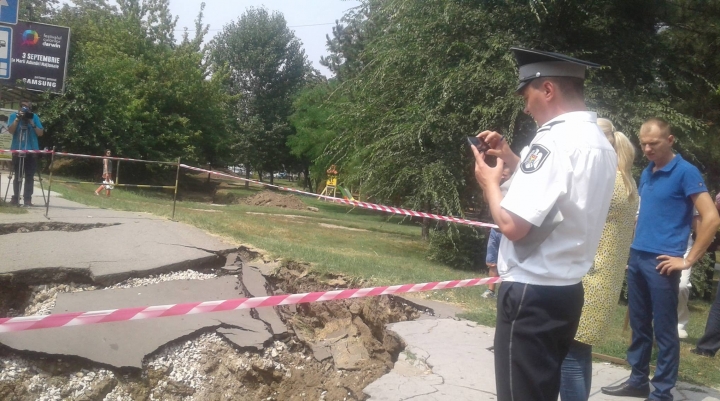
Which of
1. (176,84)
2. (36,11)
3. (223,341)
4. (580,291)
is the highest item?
(36,11)

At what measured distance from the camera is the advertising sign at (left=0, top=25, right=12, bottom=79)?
966 centimetres

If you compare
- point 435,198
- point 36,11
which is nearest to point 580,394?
point 435,198

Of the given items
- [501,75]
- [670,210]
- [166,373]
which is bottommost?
[166,373]

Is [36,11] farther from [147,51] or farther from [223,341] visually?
[223,341]

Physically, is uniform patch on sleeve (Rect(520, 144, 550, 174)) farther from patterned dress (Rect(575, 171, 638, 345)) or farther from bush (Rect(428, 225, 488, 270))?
bush (Rect(428, 225, 488, 270))

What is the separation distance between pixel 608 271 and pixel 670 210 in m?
1.25

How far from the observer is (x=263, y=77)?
5050 cm

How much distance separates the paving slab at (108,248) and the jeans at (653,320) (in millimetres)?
4663

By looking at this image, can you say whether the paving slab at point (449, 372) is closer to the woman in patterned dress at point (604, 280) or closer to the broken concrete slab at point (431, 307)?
the broken concrete slab at point (431, 307)

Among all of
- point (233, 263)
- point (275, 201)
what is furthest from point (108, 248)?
point (275, 201)

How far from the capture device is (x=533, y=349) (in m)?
2.38

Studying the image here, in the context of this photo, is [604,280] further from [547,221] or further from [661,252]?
[547,221]

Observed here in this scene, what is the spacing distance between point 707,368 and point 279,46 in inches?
1920

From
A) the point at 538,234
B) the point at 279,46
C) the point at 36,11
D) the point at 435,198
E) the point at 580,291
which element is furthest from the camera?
the point at 279,46
